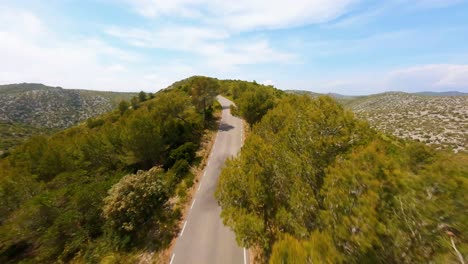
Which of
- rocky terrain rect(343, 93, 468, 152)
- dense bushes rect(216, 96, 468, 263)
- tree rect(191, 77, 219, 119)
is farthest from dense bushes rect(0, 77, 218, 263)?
rocky terrain rect(343, 93, 468, 152)

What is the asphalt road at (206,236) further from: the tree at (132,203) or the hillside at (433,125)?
the hillside at (433,125)

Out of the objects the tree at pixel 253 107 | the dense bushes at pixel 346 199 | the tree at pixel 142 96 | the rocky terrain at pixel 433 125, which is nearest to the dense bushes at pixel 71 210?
the dense bushes at pixel 346 199

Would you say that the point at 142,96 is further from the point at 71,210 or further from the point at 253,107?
the point at 71,210

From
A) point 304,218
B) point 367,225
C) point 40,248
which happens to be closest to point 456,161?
point 367,225

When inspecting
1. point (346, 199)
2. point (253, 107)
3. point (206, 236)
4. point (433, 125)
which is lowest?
point (433, 125)

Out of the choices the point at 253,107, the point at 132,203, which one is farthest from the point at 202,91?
Result: the point at 132,203

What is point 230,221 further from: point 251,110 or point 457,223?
point 251,110

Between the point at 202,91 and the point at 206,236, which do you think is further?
the point at 202,91

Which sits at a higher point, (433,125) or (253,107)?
(253,107)

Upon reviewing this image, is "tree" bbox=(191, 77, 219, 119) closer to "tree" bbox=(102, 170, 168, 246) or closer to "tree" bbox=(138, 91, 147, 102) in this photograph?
"tree" bbox=(102, 170, 168, 246)
